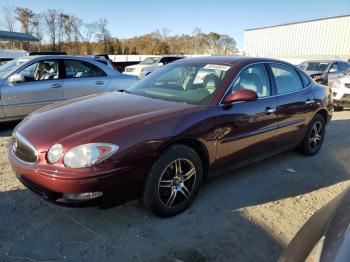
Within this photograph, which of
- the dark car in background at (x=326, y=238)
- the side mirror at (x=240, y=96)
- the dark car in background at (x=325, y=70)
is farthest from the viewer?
the dark car in background at (x=325, y=70)

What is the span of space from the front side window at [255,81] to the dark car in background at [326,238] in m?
2.11

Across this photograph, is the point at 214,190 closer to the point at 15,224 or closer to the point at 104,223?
the point at 104,223

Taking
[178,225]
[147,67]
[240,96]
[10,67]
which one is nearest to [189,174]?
[178,225]

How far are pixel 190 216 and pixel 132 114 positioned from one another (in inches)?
46.1

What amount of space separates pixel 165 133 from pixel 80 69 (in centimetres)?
483

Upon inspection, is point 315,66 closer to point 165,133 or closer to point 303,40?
point 165,133

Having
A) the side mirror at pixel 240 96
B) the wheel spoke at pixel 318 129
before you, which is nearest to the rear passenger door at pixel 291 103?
the wheel spoke at pixel 318 129

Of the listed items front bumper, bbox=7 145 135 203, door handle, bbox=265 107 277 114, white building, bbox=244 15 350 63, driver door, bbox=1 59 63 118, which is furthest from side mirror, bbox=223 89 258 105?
white building, bbox=244 15 350 63

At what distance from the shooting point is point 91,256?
266 centimetres

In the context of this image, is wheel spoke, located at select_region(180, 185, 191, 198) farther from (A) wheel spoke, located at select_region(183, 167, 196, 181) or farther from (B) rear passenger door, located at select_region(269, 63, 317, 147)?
(B) rear passenger door, located at select_region(269, 63, 317, 147)

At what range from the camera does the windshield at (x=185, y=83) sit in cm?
370

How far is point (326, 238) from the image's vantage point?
1.57 m

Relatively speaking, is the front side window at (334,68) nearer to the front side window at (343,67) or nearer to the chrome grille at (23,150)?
the front side window at (343,67)

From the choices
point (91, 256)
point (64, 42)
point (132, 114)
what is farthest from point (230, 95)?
point (64, 42)
